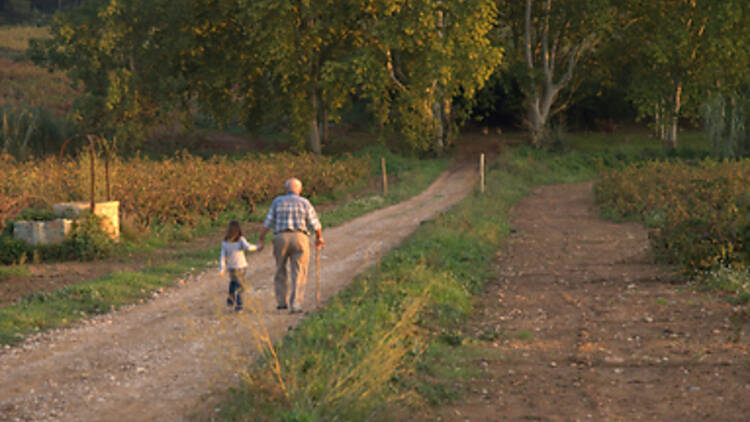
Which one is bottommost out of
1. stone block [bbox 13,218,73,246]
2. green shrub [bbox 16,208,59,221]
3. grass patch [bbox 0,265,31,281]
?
grass patch [bbox 0,265,31,281]

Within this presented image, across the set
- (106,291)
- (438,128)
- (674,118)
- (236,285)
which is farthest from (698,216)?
(674,118)

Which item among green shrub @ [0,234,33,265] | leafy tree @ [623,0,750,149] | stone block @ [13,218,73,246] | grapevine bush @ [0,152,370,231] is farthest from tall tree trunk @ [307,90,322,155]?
green shrub @ [0,234,33,265]

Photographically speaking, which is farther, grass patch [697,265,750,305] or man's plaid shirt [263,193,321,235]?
grass patch [697,265,750,305]

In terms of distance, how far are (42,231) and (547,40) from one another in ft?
115

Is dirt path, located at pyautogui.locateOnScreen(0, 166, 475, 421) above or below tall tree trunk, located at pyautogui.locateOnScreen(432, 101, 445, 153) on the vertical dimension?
below

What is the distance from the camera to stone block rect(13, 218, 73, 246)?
592 inches

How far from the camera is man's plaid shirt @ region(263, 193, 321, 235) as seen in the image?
10289 mm

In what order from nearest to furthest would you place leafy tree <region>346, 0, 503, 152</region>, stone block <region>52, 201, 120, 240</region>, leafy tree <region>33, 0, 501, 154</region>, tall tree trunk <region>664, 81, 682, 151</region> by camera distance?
stone block <region>52, 201, 120, 240</region> < leafy tree <region>346, 0, 503, 152</region> < leafy tree <region>33, 0, 501, 154</region> < tall tree trunk <region>664, 81, 682, 151</region>

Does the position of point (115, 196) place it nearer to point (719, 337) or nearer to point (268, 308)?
point (268, 308)

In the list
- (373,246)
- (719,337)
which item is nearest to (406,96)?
(373,246)

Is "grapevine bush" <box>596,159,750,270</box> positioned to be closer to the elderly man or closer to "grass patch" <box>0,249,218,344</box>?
the elderly man

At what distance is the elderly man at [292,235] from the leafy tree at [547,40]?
108 ft

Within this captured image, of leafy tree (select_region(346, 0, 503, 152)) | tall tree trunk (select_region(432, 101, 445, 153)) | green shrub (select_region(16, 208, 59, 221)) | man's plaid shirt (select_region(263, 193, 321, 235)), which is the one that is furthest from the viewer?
tall tree trunk (select_region(432, 101, 445, 153))

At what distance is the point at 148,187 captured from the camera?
1867 cm
